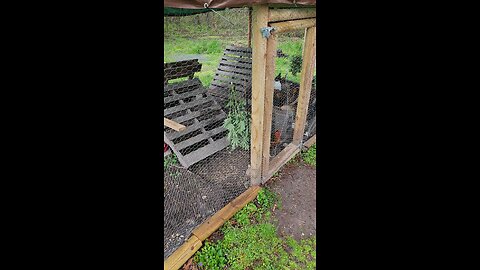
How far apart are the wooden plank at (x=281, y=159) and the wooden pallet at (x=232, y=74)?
4.05 feet

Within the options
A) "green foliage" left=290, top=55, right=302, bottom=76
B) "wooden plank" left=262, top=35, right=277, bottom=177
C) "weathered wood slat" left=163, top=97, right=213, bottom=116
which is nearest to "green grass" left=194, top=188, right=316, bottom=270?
"wooden plank" left=262, top=35, right=277, bottom=177

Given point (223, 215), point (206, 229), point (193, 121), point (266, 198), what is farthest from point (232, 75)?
point (206, 229)

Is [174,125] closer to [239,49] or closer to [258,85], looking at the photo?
[258,85]

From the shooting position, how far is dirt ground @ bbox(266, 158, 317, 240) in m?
2.71

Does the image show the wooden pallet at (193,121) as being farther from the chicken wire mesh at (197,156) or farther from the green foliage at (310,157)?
the green foliage at (310,157)

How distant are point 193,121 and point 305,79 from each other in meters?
1.51

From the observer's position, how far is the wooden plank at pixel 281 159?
10.6 feet

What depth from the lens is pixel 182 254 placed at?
230 cm

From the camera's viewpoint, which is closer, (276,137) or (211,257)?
(211,257)

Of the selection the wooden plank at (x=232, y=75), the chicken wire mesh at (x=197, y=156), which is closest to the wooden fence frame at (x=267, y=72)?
the chicken wire mesh at (x=197, y=156)

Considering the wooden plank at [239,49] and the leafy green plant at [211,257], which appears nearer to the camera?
the leafy green plant at [211,257]
